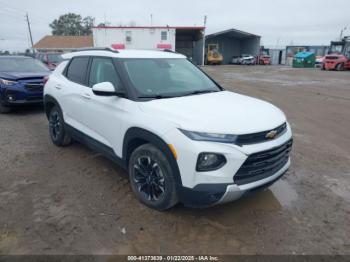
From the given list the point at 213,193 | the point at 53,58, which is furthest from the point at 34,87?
the point at 53,58

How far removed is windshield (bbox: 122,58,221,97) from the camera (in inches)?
135

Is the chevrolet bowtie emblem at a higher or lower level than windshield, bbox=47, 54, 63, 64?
lower

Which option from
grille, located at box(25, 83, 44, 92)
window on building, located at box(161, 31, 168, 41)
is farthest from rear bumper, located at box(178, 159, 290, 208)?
window on building, located at box(161, 31, 168, 41)

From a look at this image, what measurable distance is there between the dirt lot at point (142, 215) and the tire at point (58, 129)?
0.28m

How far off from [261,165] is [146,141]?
126cm

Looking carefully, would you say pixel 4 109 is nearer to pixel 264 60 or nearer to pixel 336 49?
pixel 336 49

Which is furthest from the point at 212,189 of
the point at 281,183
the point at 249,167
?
the point at 281,183

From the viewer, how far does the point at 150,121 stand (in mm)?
2902

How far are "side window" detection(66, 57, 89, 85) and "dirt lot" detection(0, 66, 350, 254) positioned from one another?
4.38 ft

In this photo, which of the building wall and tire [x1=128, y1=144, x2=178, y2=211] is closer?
tire [x1=128, y1=144, x2=178, y2=211]

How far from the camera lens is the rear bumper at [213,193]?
259 centimetres

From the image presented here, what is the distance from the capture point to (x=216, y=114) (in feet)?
9.30

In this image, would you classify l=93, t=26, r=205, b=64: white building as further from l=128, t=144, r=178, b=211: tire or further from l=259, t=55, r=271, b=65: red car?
l=128, t=144, r=178, b=211: tire

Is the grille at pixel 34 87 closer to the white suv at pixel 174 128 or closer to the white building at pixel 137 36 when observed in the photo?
the white suv at pixel 174 128
